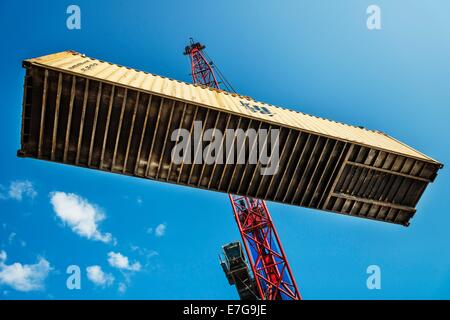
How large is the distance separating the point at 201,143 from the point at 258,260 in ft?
41.2

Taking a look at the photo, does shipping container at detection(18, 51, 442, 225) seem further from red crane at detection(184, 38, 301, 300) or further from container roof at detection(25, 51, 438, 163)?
red crane at detection(184, 38, 301, 300)

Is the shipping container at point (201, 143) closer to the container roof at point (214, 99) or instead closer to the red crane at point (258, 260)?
the container roof at point (214, 99)

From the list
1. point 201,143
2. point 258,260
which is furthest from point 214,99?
point 258,260

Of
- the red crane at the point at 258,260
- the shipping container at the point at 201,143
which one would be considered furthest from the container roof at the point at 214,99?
the red crane at the point at 258,260

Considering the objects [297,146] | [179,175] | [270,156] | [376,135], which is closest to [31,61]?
[179,175]

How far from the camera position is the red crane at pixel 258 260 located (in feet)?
73.6

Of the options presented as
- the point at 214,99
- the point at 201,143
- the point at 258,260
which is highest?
the point at 214,99

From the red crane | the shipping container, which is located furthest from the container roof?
the red crane

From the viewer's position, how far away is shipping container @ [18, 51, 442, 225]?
1234cm

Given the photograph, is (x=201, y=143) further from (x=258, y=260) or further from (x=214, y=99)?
(x=258, y=260)

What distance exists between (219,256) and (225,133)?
12.5 m

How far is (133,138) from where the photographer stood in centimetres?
1359

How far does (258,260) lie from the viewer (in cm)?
2330

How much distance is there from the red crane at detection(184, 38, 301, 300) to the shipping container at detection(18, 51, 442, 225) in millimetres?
8455
